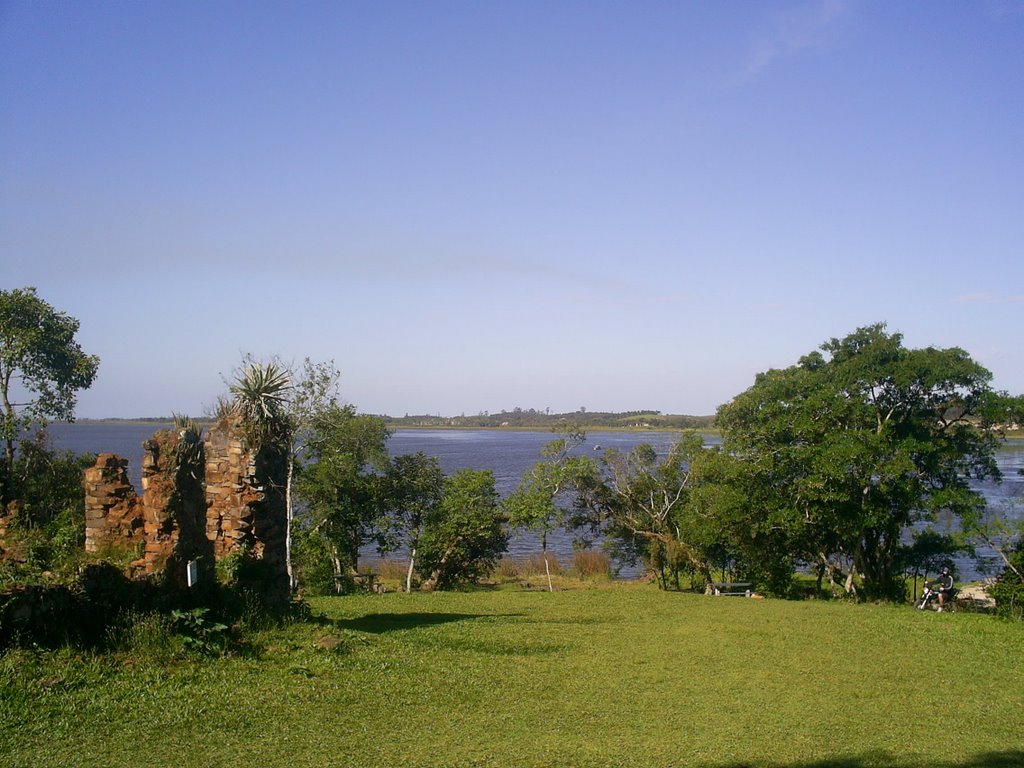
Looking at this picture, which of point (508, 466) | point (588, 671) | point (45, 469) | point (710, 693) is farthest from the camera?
point (508, 466)

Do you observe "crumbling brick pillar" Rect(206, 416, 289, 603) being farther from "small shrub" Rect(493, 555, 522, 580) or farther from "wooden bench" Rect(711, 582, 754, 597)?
"small shrub" Rect(493, 555, 522, 580)

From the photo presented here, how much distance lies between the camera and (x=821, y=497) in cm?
2117

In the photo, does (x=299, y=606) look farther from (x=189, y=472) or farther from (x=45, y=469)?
(x=45, y=469)

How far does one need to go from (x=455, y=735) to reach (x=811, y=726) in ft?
12.5

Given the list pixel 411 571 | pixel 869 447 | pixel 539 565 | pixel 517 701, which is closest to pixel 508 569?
pixel 539 565

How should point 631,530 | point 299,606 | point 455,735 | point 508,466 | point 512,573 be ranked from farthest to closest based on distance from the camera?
point 508,466 → point 512,573 → point 631,530 → point 299,606 → point 455,735

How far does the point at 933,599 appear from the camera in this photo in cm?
2002

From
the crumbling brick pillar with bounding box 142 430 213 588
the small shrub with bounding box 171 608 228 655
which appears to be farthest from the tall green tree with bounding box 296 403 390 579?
the small shrub with bounding box 171 608 228 655

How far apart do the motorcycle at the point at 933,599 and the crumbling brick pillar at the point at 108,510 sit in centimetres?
1791

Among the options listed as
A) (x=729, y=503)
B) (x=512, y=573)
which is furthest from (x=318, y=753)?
(x=512, y=573)

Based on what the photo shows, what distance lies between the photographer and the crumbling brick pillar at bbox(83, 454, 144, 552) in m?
10.8

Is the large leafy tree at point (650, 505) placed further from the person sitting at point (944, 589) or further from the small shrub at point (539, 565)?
the person sitting at point (944, 589)

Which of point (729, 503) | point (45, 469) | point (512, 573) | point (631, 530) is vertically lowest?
point (512, 573)

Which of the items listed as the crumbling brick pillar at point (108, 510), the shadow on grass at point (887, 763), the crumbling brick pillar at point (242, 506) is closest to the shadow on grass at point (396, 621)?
the crumbling brick pillar at point (242, 506)
